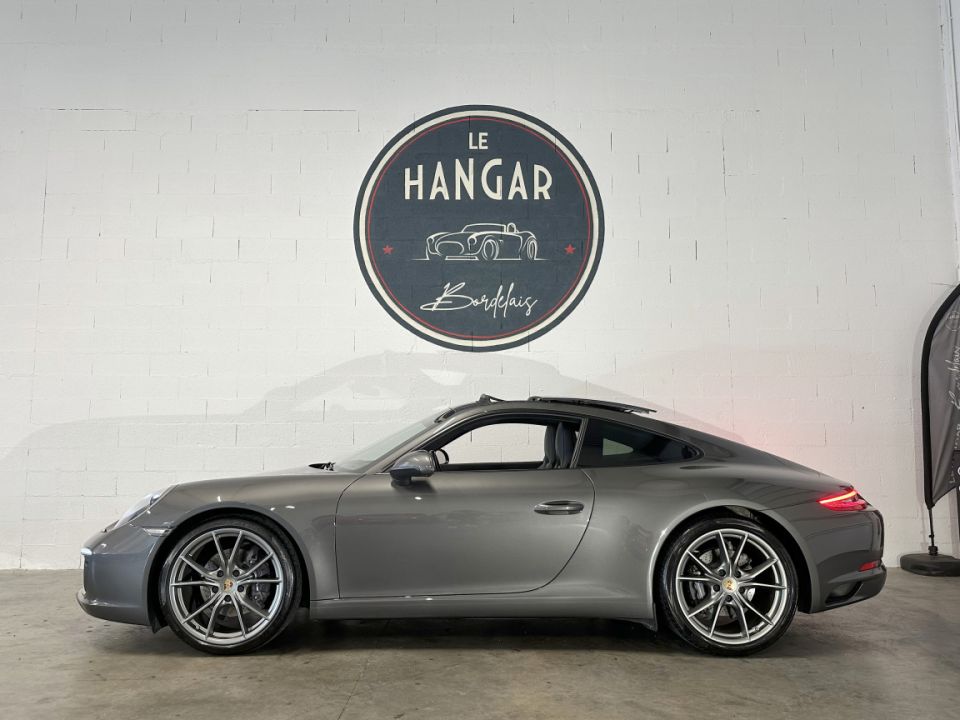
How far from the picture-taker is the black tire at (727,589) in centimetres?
328

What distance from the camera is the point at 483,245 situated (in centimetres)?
592

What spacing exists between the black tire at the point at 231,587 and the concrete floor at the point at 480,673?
104 mm

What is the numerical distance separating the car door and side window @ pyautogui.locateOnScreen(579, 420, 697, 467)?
263mm

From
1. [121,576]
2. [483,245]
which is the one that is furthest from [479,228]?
[121,576]

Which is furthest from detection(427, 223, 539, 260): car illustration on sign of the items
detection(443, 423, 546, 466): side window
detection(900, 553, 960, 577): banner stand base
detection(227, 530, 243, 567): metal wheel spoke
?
detection(900, 553, 960, 577): banner stand base

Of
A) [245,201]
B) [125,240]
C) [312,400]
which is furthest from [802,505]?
[125,240]

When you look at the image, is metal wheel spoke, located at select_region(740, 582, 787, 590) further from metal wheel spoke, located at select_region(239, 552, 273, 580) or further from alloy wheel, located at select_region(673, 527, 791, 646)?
metal wheel spoke, located at select_region(239, 552, 273, 580)

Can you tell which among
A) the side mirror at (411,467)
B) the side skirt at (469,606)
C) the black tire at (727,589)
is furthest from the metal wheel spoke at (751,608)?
the side mirror at (411,467)

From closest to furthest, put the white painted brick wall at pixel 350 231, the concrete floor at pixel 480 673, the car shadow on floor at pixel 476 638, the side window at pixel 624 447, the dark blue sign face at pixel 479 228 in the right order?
the concrete floor at pixel 480 673 < the car shadow on floor at pixel 476 638 < the side window at pixel 624 447 < the white painted brick wall at pixel 350 231 < the dark blue sign face at pixel 479 228

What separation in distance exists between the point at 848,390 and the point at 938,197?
5.67 ft

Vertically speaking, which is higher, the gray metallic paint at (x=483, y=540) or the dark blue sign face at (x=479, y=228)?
the dark blue sign face at (x=479, y=228)

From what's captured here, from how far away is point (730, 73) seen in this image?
616 cm

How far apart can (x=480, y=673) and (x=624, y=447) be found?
1195mm

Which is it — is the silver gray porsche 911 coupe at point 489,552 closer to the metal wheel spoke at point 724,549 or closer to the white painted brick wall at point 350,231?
the metal wheel spoke at point 724,549
